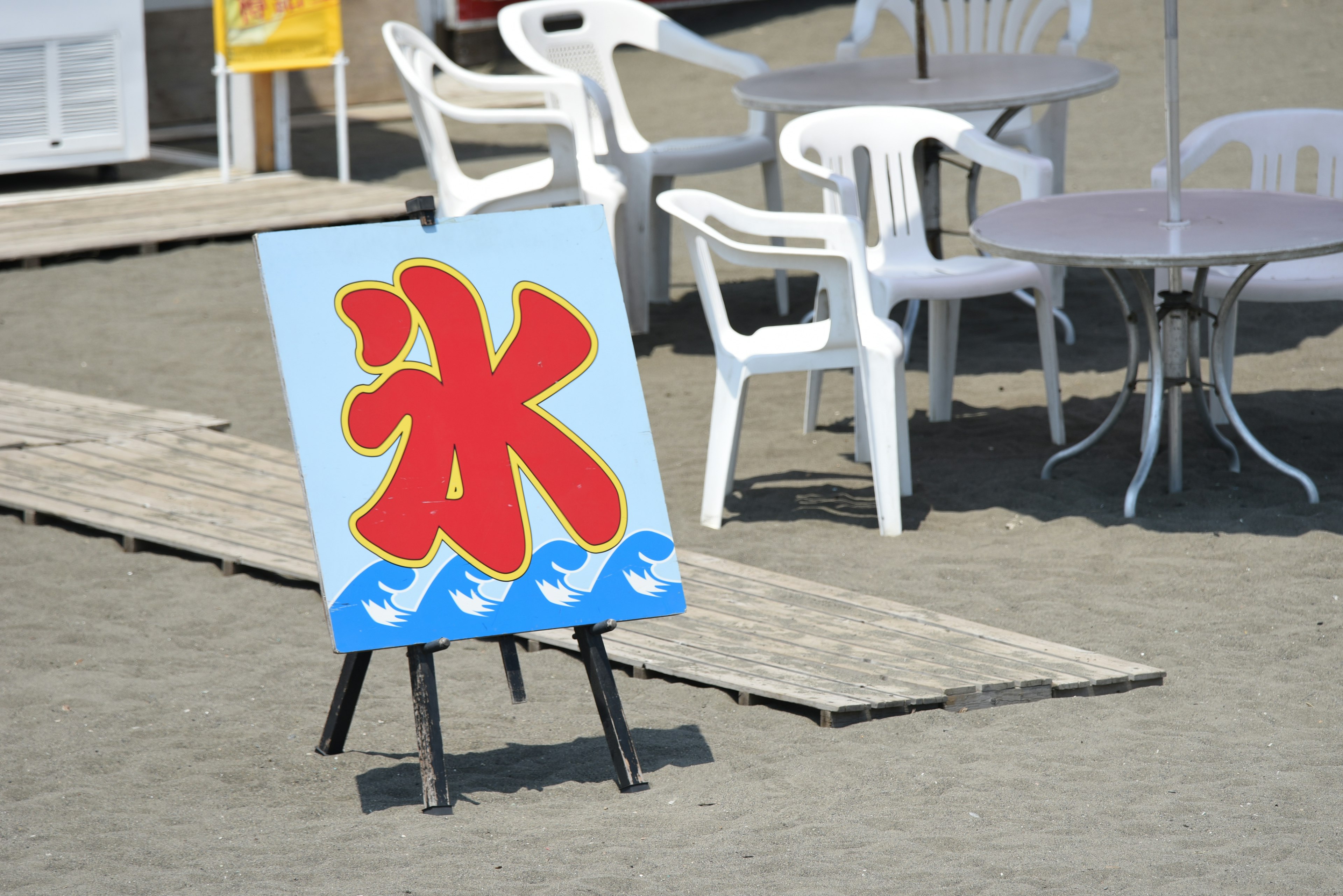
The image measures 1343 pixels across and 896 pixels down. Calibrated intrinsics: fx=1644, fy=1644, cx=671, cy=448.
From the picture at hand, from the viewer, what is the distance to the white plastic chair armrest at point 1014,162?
5.48m

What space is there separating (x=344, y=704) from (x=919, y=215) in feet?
10.5

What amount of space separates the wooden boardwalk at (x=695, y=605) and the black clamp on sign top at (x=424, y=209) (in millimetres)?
1123

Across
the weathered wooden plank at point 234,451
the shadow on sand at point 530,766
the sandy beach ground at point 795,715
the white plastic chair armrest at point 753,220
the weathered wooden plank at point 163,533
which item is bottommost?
the shadow on sand at point 530,766

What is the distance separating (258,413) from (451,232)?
3.17 m

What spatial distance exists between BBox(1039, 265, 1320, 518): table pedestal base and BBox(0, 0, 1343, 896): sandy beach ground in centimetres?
9

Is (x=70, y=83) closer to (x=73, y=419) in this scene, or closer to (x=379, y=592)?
(x=73, y=419)

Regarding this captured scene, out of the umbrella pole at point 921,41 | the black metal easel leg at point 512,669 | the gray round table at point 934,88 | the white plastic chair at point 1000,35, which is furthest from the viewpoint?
the white plastic chair at point 1000,35

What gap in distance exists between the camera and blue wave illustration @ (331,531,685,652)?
3166 millimetres

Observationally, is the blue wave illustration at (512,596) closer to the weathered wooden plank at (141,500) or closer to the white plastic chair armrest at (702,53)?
the weathered wooden plank at (141,500)

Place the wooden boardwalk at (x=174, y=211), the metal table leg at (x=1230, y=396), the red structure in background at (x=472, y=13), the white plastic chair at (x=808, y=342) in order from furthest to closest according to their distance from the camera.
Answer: the red structure in background at (x=472, y=13) < the wooden boardwalk at (x=174, y=211) < the metal table leg at (x=1230, y=396) < the white plastic chair at (x=808, y=342)

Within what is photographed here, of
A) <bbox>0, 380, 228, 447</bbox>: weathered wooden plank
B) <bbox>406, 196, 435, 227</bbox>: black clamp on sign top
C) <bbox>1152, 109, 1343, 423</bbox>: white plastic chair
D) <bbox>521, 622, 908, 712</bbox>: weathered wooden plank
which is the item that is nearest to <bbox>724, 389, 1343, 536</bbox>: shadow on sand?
<bbox>1152, 109, 1343, 423</bbox>: white plastic chair

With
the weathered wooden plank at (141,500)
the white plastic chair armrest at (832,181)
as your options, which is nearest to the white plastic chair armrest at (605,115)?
the white plastic chair armrest at (832,181)

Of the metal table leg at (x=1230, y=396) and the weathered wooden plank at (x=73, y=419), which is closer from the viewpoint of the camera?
the metal table leg at (x=1230, y=396)

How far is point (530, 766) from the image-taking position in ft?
11.6
